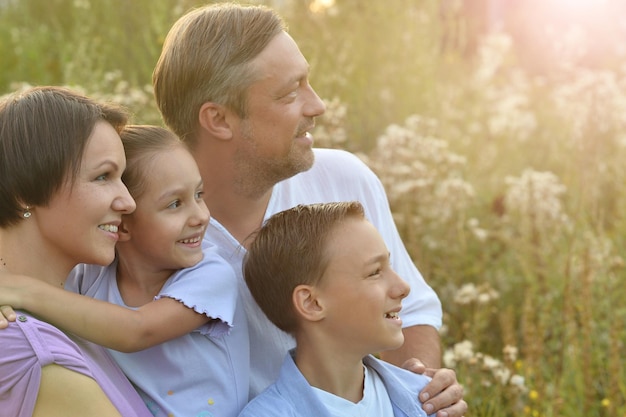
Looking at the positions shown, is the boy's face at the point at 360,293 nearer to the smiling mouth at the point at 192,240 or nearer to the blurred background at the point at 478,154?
the smiling mouth at the point at 192,240

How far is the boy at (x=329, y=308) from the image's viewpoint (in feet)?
7.87

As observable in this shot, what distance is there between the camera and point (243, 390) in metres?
2.45

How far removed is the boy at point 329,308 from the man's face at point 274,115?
0.32 meters

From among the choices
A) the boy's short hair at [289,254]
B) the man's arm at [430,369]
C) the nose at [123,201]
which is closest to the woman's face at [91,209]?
the nose at [123,201]

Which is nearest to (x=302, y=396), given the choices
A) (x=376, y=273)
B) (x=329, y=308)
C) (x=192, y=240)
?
(x=329, y=308)

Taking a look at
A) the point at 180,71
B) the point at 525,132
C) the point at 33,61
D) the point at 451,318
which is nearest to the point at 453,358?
the point at 451,318

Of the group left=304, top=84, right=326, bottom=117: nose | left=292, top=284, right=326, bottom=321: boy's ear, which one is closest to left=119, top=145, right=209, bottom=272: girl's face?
left=292, top=284, right=326, bottom=321: boy's ear

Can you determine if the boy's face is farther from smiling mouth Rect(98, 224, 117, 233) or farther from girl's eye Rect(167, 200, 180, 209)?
smiling mouth Rect(98, 224, 117, 233)

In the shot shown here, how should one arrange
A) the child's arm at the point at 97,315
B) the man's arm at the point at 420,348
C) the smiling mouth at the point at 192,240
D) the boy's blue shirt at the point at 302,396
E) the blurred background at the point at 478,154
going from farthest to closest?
the blurred background at the point at 478,154
the man's arm at the point at 420,348
the smiling mouth at the point at 192,240
the boy's blue shirt at the point at 302,396
the child's arm at the point at 97,315

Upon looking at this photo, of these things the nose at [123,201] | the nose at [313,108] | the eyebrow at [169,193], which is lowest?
the eyebrow at [169,193]

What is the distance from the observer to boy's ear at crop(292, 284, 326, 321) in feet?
8.02

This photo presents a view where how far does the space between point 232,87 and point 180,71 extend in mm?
179

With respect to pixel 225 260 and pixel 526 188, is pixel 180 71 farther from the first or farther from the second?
pixel 526 188

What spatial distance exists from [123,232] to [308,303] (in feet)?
1.65
